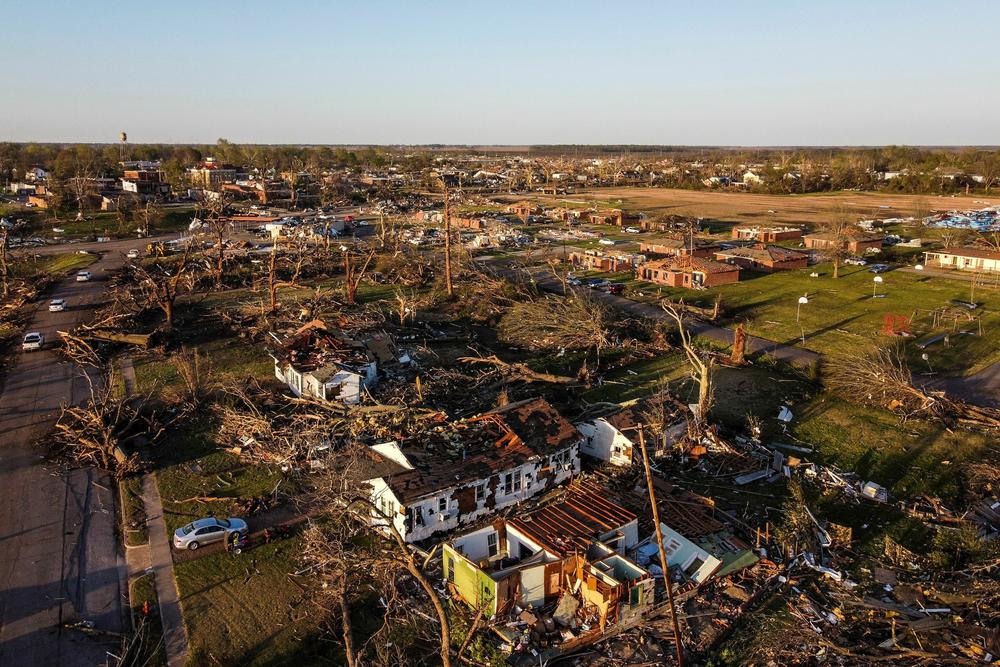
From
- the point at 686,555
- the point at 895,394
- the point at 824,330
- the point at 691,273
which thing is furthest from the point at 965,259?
the point at 686,555

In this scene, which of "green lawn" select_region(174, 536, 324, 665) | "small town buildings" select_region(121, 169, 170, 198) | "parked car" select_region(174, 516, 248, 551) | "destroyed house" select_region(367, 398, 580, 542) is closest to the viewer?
"green lawn" select_region(174, 536, 324, 665)

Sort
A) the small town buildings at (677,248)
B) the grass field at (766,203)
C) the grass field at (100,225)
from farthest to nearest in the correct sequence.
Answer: the grass field at (766,203)
the grass field at (100,225)
the small town buildings at (677,248)

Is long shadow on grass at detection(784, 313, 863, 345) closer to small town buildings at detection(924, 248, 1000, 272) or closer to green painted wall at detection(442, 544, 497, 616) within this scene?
small town buildings at detection(924, 248, 1000, 272)

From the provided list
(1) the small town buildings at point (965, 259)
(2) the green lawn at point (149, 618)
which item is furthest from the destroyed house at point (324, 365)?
(1) the small town buildings at point (965, 259)

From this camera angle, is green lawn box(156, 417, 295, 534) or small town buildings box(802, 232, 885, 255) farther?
small town buildings box(802, 232, 885, 255)

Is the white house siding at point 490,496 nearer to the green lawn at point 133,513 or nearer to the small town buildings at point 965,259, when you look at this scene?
the green lawn at point 133,513

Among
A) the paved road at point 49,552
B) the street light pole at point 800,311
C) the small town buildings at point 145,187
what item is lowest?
the paved road at point 49,552

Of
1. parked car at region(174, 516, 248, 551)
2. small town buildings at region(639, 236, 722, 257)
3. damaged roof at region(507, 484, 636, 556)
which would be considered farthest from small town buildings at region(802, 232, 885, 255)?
parked car at region(174, 516, 248, 551)

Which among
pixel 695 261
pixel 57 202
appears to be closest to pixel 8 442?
pixel 695 261
